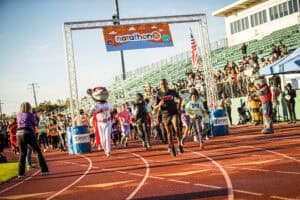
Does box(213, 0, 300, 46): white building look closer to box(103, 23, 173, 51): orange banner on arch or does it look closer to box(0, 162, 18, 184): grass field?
box(103, 23, 173, 51): orange banner on arch

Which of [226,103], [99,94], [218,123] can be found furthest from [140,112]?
[226,103]

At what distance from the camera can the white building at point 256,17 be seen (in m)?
39.9

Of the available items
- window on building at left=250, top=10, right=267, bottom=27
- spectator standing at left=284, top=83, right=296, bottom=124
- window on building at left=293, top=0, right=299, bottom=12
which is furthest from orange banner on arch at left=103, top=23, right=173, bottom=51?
window on building at left=250, top=10, right=267, bottom=27

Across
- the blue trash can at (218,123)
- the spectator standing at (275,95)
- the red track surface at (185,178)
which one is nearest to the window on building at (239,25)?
the spectator standing at (275,95)

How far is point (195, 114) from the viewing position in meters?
13.7

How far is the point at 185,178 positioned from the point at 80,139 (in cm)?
957

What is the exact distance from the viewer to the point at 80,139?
17453 millimetres

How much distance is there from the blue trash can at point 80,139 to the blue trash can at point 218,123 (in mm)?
5460

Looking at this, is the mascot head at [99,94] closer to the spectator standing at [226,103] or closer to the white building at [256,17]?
the spectator standing at [226,103]

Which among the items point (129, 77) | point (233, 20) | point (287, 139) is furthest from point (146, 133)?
point (233, 20)

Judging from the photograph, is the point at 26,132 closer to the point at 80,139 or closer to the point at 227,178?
the point at 227,178

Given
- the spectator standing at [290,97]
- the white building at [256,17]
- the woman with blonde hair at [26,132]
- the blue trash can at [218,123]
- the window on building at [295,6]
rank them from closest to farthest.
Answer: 1. the woman with blonde hair at [26,132]
2. the blue trash can at [218,123]
3. the spectator standing at [290,97]
4. the window on building at [295,6]
5. the white building at [256,17]

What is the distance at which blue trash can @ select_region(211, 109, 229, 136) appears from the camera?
60.9 ft

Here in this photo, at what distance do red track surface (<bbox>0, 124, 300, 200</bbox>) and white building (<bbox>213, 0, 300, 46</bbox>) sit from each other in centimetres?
2951
